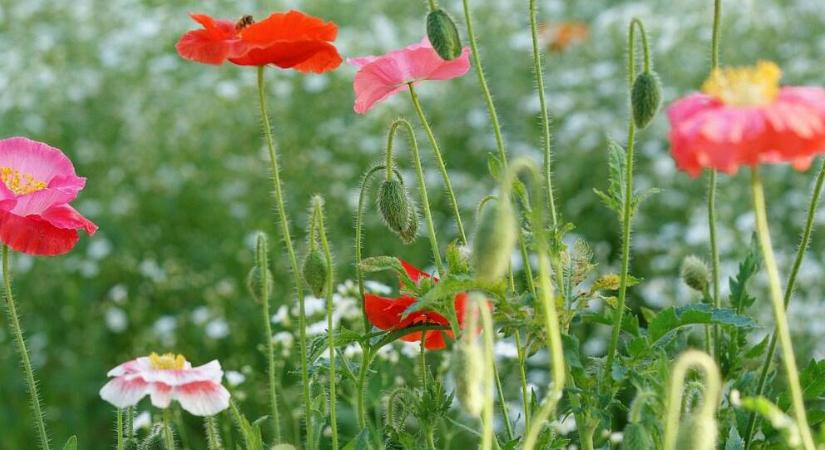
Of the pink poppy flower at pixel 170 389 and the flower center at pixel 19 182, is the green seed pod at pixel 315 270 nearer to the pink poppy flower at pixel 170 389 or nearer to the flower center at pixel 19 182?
the pink poppy flower at pixel 170 389

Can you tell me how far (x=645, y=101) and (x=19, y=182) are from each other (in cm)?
74

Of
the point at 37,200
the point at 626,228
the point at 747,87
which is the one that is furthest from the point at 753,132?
the point at 37,200

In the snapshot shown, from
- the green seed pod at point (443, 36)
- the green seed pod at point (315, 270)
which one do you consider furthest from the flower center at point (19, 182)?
the green seed pod at point (443, 36)

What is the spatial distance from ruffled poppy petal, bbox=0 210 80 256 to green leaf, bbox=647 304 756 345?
66 cm

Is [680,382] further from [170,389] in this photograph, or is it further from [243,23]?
[243,23]

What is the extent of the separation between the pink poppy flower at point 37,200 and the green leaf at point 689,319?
25.1 inches

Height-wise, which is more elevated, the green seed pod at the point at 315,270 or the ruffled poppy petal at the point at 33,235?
the ruffled poppy petal at the point at 33,235

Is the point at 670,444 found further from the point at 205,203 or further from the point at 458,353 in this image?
the point at 205,203

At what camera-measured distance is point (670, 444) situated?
1117 mm

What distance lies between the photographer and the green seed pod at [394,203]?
5.02ft

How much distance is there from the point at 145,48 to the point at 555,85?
1.71 meters

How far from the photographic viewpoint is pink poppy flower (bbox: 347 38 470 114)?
1.59 meters

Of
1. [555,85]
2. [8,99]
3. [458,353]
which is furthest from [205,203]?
[458,353]

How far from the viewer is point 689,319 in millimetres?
1374
